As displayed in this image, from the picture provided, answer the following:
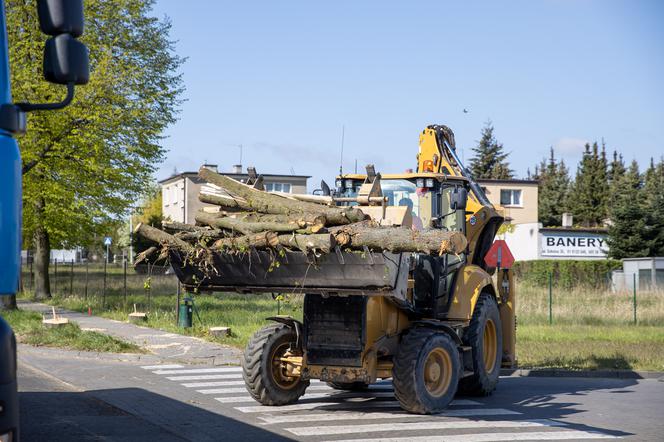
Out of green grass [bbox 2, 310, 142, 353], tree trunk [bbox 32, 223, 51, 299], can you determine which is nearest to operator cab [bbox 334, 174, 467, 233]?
green grass [bbox 2, 310, 142, 353]

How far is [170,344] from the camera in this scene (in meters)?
19.1

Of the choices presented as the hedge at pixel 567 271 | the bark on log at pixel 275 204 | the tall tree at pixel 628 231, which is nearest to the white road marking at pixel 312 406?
the bark on log at pixel 275 204

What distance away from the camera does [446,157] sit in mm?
16109

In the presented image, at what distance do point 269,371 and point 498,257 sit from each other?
5.39m

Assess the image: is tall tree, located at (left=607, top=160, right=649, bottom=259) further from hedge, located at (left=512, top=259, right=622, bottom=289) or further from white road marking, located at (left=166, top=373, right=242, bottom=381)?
white road marking, located at (left=166, top=373, right=242, bottom=381)

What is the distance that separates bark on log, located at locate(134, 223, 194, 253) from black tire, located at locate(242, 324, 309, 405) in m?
1.73

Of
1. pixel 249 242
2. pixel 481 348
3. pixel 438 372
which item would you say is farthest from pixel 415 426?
pixel 249 242

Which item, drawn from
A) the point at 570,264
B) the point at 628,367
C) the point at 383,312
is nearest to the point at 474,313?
the point at 383,312

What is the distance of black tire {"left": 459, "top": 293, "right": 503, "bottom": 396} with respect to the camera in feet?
41.7

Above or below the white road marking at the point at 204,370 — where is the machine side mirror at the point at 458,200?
above

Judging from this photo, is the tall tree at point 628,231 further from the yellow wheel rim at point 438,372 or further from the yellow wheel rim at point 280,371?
the yellow wheel rim at point 280,371

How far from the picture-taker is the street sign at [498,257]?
14.8 metres

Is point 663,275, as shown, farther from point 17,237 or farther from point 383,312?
point 17,237

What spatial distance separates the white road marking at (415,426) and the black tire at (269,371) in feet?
4.92
